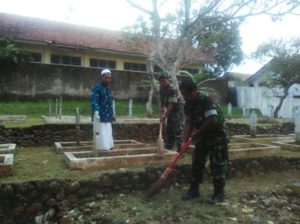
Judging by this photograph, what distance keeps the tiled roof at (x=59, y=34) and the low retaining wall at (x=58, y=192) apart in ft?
43.6

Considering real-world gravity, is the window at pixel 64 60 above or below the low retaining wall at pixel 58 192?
above

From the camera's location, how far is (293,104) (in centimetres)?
2009

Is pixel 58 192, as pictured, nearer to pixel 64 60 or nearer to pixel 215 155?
pixel 215 155

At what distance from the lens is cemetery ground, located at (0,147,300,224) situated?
4523mm

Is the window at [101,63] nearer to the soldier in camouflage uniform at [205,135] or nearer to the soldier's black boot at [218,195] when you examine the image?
the soldier in camouflage uniform at [205,135]

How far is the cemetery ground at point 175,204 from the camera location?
4.52m

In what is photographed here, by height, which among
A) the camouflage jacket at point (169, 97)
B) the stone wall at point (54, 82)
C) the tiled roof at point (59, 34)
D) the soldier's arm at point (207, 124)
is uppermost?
the tiled roof at point (59, 34)

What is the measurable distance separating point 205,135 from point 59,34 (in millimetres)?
17821

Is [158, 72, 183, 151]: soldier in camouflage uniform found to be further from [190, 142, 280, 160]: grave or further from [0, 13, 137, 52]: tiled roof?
[0, 13, 137, 52]: tiled roof

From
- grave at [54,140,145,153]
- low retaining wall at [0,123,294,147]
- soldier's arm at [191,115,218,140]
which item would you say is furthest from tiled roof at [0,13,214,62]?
soldier's arm at [191,115,218,140]

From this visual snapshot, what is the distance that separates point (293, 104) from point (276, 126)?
8.27 metres

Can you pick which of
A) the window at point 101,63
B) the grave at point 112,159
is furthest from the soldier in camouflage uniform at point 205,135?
the window at point 101,63

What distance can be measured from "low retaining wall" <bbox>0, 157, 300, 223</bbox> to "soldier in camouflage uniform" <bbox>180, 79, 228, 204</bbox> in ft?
2.95

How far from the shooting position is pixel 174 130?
7512 millimetres
